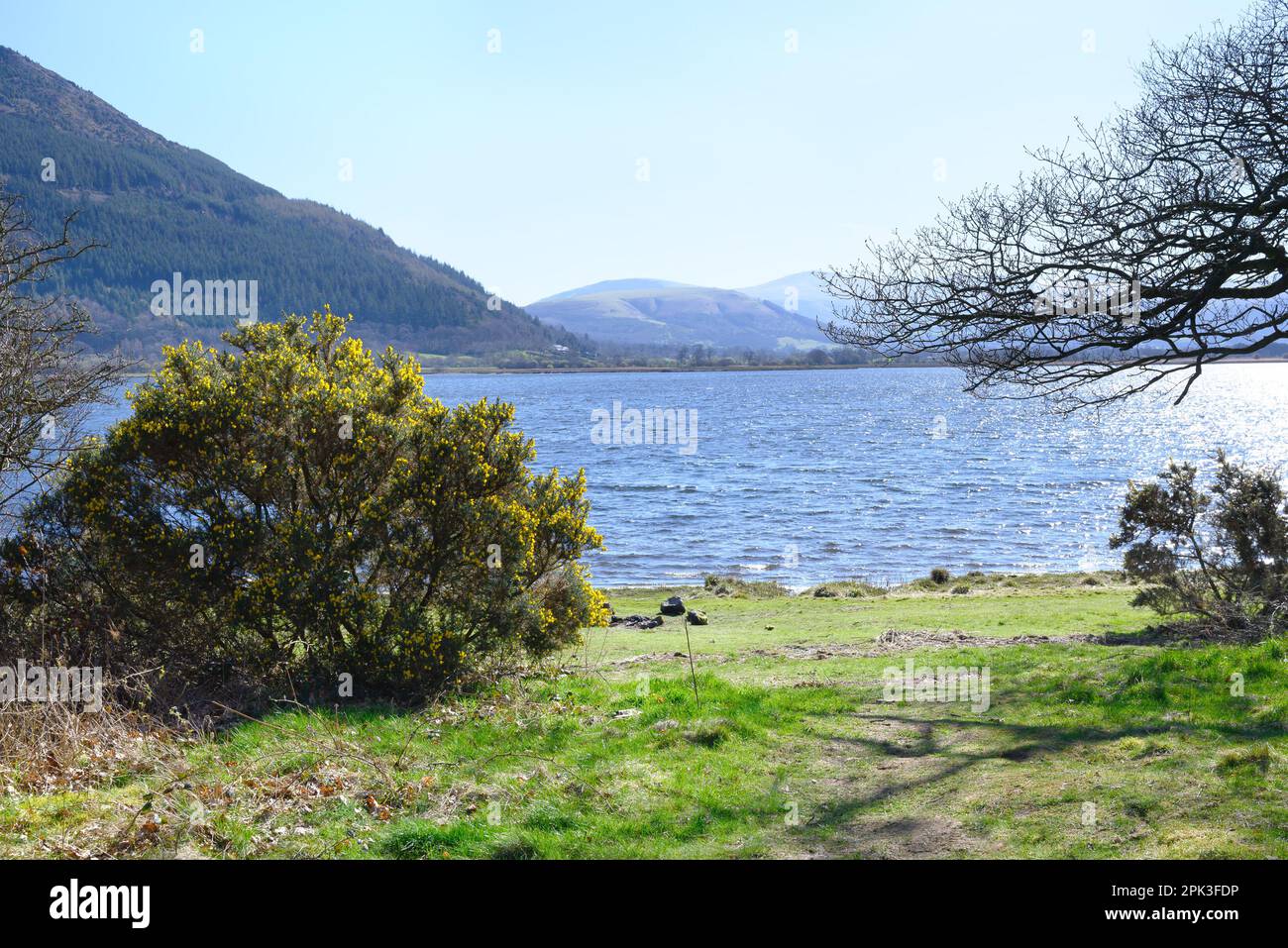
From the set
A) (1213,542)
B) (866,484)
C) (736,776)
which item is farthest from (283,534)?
(866,484)

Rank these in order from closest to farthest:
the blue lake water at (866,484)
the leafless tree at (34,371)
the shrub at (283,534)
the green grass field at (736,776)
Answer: the green grass field at (736,776) → the leafless tree at (34,371) → the shrub at (283,534) → the blue lake water at (866,484)

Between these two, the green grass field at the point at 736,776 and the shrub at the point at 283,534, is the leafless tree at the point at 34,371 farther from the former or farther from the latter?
the green grass field at the point at 736,776

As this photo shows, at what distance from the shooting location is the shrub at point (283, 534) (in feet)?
37.3

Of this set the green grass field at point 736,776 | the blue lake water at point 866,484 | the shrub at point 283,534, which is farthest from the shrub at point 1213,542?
the shrub at point 283,534

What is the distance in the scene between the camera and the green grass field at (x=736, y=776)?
21.0ft

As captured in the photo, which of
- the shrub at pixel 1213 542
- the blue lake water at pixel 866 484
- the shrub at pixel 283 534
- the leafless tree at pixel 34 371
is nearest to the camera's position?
the leafless tree at pixel 34 371

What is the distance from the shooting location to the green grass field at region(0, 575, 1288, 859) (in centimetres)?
640

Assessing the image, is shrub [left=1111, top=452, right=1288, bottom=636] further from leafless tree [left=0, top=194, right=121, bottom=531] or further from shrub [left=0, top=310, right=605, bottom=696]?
leafless tree [left=0, top=194, right=121, bottom=531]

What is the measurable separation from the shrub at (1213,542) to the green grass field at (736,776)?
5.67 metres

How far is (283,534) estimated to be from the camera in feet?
37.2

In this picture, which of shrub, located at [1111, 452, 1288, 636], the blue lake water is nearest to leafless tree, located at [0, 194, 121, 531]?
the blue lake water

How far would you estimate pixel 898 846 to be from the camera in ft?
21.4

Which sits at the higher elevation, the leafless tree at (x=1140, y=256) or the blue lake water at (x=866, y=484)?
the leafless tree at (x=1140, y=256)

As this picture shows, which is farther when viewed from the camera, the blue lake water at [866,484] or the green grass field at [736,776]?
the blue lake water at [866,484]
